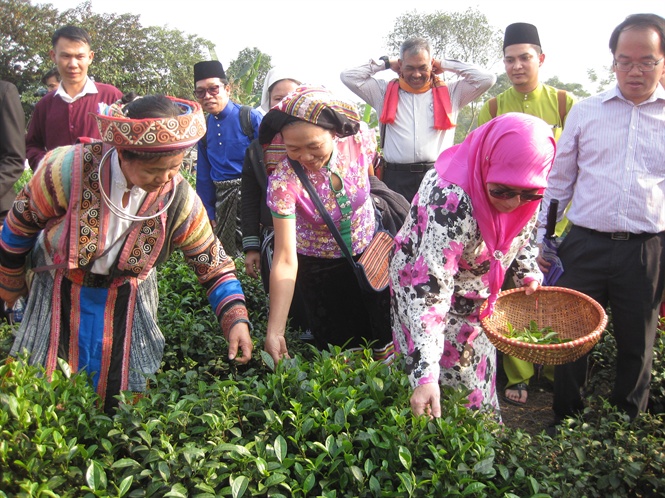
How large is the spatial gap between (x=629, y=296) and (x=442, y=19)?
1193 inches

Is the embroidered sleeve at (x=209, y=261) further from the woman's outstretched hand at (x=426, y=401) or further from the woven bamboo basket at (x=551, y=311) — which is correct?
the woven bamboo basket at (x=551, y=311)

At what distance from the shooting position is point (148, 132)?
6.74 ft

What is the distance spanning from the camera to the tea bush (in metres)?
1.76

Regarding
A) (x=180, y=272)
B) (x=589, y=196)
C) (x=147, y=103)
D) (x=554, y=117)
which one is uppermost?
(x=147, y=103)

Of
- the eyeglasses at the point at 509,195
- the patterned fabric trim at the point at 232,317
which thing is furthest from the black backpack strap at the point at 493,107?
the patterned fabric trim at the point at 232,317

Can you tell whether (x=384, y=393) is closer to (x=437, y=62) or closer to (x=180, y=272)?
(x=180, y=272)

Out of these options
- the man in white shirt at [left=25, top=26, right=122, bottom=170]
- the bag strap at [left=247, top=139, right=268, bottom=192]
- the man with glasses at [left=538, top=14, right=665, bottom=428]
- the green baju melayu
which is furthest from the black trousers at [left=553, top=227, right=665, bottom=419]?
the man in white shirt at [left=25, top=26, right=122, bottom=170]

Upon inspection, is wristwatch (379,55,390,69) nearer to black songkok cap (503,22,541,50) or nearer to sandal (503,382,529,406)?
black songkok cap (503,22,541,50)

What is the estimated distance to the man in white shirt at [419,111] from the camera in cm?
502

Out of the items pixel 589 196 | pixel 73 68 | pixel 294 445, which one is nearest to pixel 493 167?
pixel 294 445

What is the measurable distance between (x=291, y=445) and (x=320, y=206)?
3.98ft

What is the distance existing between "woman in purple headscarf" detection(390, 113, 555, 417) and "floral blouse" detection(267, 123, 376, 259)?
0.52 metres

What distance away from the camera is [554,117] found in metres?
4.48

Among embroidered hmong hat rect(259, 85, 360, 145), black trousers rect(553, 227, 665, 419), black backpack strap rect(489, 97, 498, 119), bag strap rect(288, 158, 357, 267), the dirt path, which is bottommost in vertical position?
the dirt path
